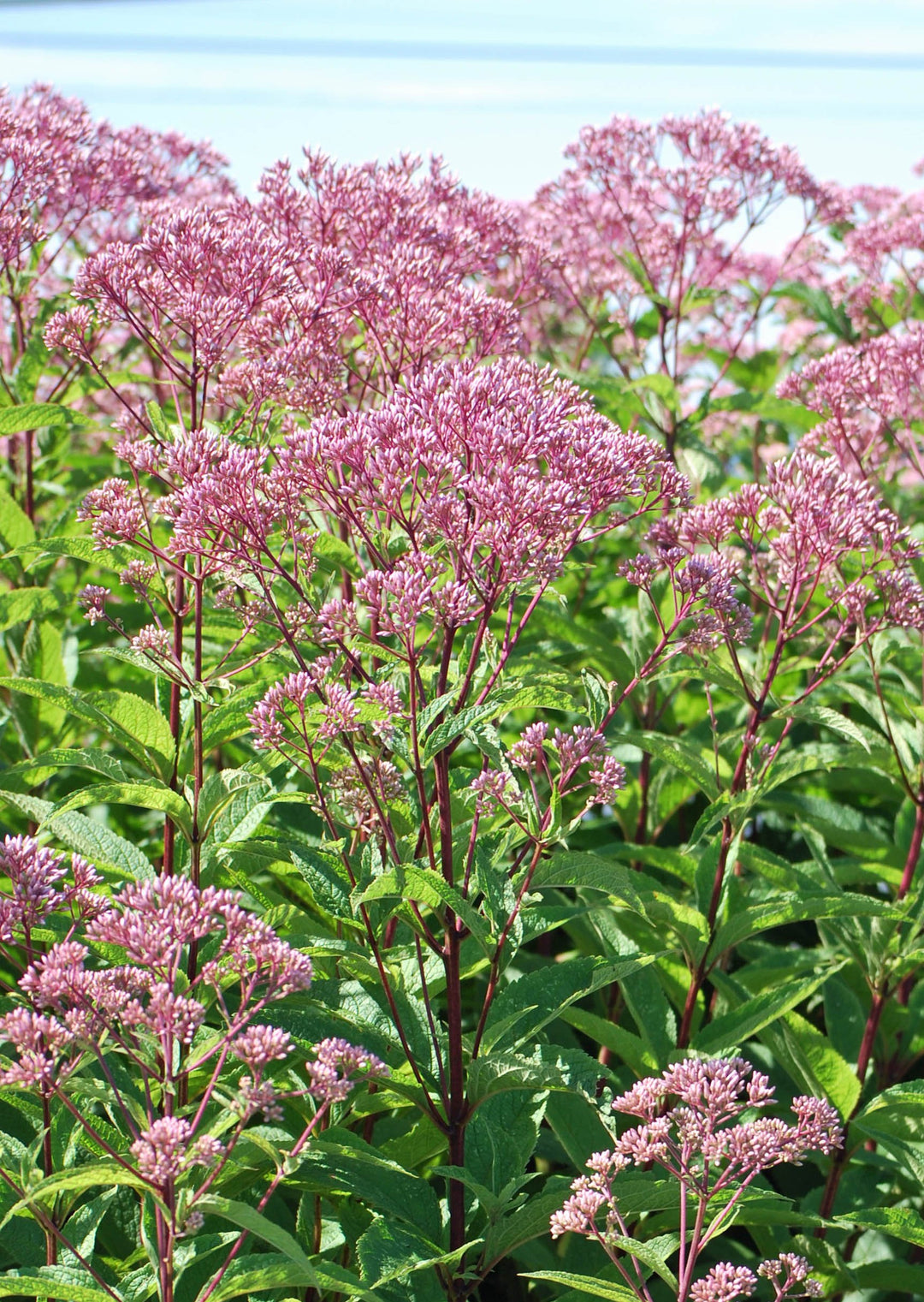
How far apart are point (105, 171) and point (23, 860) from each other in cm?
302

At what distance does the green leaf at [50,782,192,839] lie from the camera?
272cm

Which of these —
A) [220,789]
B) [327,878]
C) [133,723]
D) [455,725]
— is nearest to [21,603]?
[133,723]

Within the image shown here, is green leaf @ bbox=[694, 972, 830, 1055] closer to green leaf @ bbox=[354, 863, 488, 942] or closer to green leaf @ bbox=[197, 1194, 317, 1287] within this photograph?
green leaf @ bbox=[354, 863, 488, 942]

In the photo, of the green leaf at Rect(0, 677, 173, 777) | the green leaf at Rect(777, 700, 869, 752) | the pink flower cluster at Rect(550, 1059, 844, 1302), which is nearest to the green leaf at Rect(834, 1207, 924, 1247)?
the pink flower cluster at Rect(550, 1059, 844, 1302)

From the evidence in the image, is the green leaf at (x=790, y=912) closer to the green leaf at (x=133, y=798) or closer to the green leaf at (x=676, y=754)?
the green leaf at (x=676, y=754)

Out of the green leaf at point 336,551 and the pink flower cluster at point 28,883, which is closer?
the pink flower cluster at point 28,883

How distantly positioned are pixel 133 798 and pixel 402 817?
0.67 m

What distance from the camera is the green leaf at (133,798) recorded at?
107 inches

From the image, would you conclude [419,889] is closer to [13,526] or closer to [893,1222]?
[893,1222]

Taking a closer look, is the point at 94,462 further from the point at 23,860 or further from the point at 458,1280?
the point at 458,1280

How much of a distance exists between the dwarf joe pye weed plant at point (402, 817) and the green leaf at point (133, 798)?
0.04 feet

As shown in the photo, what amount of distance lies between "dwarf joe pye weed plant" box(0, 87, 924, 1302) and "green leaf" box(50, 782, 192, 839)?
13mm

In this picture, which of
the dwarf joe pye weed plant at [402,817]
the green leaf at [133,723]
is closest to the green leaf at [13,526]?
the dwarf joe pye weed plant at [402,817]

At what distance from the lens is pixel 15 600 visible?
146 inches
